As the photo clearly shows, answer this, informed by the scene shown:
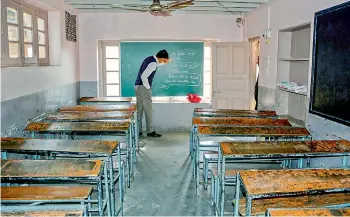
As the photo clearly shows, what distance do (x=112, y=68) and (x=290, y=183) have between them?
5.61 meters

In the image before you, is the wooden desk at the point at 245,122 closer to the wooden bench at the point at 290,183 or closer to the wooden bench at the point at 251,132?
the wooden bench at the point at 251,132

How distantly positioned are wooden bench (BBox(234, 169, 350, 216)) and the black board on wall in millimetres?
1068

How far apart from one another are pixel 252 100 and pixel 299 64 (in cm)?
213

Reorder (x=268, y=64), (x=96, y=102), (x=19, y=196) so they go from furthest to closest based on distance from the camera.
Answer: (x=96, y=102) → (x=268, y=64) → (x=19, y=196)

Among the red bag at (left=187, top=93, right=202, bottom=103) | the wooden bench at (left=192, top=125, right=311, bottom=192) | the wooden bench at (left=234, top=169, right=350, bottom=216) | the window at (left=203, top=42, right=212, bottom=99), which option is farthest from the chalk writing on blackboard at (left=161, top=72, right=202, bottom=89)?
the wooden bench at (left=234, top=169, right=350, bottom=216)

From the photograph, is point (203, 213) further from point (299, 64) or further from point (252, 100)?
point (252, 100)

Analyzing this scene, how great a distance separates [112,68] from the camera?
286 inches

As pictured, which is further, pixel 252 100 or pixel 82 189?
pixel 252 100

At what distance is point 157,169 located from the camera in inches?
184

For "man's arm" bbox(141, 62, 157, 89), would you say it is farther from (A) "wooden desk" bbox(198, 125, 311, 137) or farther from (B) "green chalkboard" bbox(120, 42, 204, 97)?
(A) "wooden desk" bbox(198, 125, 311, 137)

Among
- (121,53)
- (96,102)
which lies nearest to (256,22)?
(121,53)

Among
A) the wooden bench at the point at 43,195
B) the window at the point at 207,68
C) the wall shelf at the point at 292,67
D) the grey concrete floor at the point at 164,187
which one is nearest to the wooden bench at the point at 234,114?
the wall shelf at the point at 292,67

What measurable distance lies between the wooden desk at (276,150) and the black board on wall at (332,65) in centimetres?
38

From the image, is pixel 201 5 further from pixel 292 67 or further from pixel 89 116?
pixel 89 116
